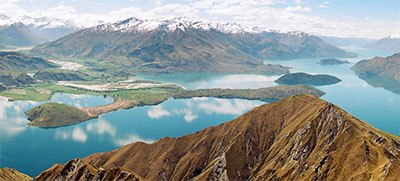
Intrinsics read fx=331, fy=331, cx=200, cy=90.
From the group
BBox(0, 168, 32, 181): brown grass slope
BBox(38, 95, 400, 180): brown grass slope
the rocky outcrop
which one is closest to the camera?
the rocky outcrop

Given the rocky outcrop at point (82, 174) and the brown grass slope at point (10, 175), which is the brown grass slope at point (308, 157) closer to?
the brown grass slope at point (10, 175)

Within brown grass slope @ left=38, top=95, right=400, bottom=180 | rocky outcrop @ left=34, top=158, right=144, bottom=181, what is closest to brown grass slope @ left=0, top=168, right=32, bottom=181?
rocky outcrop @ left=34, top=158, right=144, bottom=181

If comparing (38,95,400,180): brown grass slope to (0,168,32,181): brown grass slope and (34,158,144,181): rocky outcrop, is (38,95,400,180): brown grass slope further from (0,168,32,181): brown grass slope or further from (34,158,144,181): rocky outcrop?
(34,158,144,181): rocky outcrop

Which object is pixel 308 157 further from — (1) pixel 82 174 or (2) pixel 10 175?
(2) pixel 10 175

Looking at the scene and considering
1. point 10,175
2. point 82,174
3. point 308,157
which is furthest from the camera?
point 10,175

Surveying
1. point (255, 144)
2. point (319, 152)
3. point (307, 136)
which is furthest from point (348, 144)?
point (255, 144)

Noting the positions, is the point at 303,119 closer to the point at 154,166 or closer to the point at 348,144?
the point at 348,144

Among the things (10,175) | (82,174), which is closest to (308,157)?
(82,174)

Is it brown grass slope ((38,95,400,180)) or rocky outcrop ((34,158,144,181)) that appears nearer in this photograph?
rocky outcrop ((34,158,144,181))
